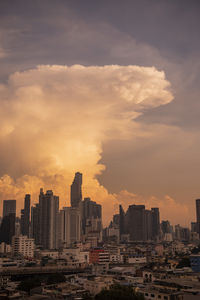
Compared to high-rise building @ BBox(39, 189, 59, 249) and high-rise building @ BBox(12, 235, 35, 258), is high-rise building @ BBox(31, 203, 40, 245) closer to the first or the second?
high-rise building @ BBox(39, 189, 59, 249)

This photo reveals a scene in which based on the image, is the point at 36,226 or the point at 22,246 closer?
the point at 22,246

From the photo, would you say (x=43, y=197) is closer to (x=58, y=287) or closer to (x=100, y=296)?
(x=58, y=287)

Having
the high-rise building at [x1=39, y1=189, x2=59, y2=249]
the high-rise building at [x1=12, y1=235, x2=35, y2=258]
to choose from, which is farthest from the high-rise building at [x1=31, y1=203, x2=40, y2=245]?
the high-rise building at [x1=12, y1=235, x2=35, y2=258]

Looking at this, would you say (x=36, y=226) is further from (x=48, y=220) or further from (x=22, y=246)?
(x=22, y=246)

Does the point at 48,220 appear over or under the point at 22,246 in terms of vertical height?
over

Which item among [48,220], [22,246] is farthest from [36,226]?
[22,246]

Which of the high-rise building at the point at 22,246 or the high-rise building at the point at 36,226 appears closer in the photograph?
the high-rise building at the point at 22,246

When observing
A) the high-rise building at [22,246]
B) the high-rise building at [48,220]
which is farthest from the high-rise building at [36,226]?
the high-rise building at [22,246]

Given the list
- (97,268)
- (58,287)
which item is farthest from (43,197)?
(58,287)

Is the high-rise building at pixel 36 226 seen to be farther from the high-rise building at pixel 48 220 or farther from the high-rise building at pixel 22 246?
the high-rise building at pixel 22 246
